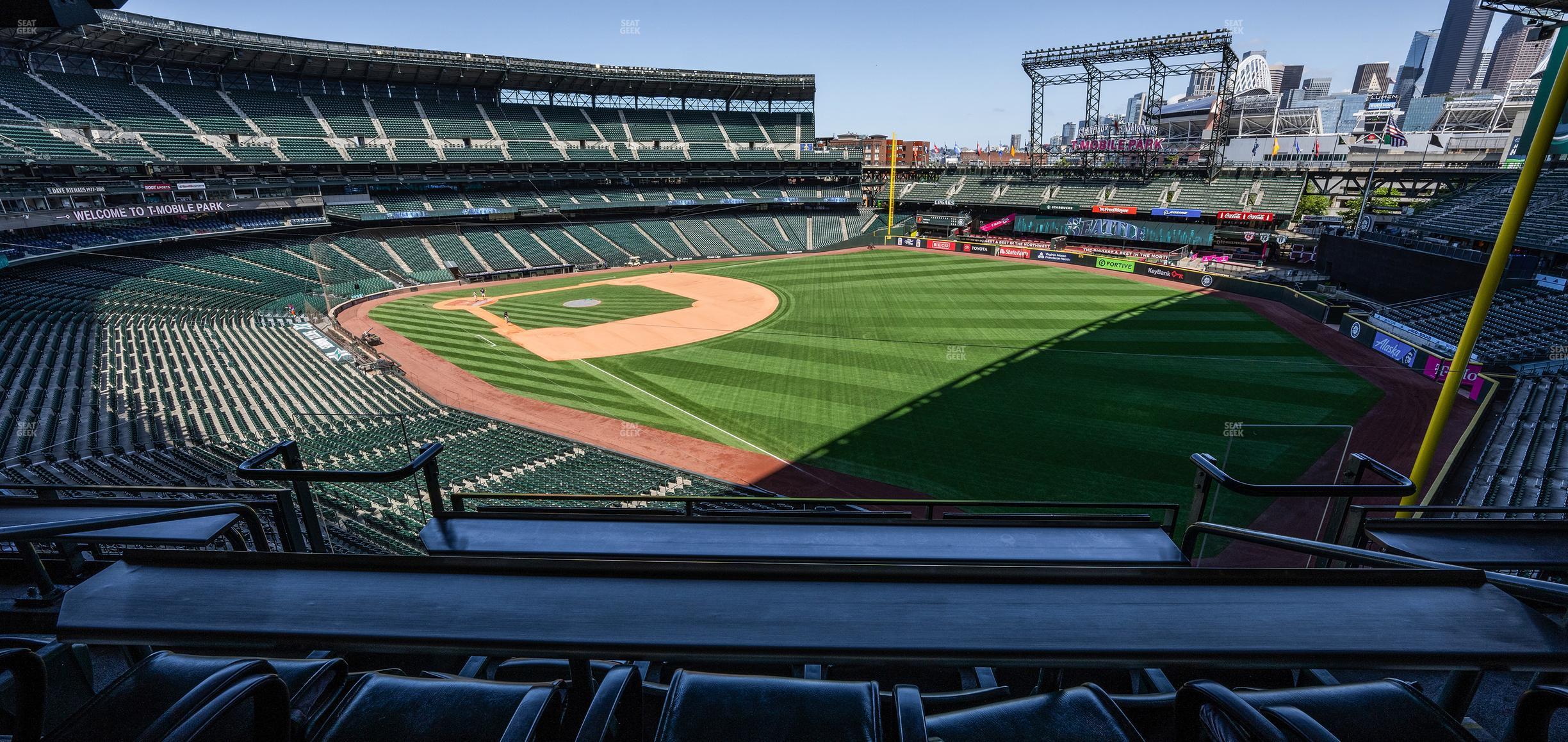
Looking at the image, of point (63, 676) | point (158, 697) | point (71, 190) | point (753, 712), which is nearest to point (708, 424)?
point (63, 676)

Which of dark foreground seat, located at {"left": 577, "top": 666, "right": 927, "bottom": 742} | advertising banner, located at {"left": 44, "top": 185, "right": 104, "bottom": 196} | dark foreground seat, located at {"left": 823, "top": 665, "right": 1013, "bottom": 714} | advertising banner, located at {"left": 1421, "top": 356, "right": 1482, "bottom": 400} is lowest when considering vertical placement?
advertising banner, located at {"left": 1421, "top": 356, "right": 1482, "bottom": 400}

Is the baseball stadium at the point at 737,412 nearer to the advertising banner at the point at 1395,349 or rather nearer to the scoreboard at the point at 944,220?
the advertising banner at the point at 1395,349

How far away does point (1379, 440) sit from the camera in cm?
2094

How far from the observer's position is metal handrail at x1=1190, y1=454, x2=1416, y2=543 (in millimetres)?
3631

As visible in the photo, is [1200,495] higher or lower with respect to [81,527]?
lower

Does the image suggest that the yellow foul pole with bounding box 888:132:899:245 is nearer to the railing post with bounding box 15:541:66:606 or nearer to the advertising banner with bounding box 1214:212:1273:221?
the advertising banner with bounding box 1214:212:1273:221

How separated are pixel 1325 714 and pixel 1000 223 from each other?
7684 centimetres

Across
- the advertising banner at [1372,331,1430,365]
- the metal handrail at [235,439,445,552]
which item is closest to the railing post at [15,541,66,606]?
the metal handrail at [235,439,445,552]

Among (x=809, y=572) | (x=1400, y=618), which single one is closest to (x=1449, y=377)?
(x=1400, y=618)

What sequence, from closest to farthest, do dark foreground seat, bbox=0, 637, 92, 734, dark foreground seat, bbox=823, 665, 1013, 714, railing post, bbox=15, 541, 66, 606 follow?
dark foreground seat, bbox=823, 665, 1013, 714 → dark foreground seat, bbox=0, 637, 92, 734 → railing post, bbox=15, 541, 66, 606

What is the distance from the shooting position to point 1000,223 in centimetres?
7306

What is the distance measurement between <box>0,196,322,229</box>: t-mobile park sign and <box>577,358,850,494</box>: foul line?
107 feet

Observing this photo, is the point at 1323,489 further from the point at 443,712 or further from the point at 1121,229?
the point at 1121,229

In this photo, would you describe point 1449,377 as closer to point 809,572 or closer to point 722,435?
point 809,572
